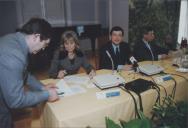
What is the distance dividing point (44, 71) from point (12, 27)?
1.66 meters

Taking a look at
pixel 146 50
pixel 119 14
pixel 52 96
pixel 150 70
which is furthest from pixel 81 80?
pixel 119 14

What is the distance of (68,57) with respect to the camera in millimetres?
2377

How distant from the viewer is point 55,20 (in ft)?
20.2

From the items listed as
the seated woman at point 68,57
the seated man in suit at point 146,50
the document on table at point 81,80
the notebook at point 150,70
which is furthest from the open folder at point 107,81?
→ the seated man in suit at point 146,50

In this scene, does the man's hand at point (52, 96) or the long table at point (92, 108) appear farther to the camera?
the man's hand at point (52, 96)

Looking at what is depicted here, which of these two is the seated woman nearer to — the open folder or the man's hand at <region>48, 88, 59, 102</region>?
the open folder

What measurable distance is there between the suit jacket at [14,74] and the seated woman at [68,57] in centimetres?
97

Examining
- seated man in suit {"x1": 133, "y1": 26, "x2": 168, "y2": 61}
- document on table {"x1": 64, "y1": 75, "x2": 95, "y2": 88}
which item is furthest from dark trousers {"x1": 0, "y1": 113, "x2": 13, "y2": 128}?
seated man in suit {"x1": 133, "y1": 26, "x2": 168, "y2": 61}

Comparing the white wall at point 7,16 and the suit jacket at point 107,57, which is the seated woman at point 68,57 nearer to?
the suit jacket at point 107,57

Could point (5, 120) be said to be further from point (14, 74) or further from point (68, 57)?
point (68, 57)

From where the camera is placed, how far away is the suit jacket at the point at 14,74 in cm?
119

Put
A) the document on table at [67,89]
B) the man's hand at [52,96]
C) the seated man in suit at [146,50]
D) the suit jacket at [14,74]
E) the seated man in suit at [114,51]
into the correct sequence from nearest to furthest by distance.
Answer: the suit jacket at [14,74], the man's hand at [52,96], the document on table at [67,89], the seated man in suit at [114,51], the seated man in suit at [146,50]

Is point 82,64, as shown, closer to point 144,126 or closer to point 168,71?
point 168,71

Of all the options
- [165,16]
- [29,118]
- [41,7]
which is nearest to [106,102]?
[29,118]
